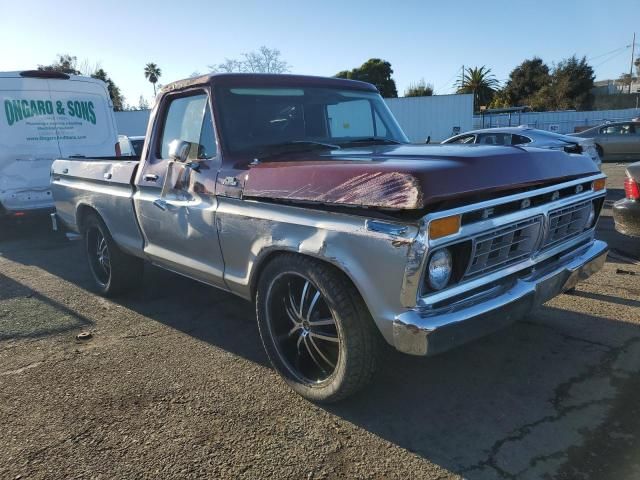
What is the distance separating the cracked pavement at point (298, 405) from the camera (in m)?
2.64

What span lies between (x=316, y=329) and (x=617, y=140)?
19582 millimetres

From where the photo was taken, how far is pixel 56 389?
139 inches

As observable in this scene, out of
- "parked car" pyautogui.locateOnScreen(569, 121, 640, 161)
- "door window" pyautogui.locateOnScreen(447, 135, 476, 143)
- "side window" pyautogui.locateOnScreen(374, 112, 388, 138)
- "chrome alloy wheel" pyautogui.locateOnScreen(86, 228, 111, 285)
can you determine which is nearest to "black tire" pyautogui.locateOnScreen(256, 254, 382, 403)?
"side window" pyautogui.locateOnScreen(374, 112, 388, 138)

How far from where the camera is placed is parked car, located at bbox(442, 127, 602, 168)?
10406mm

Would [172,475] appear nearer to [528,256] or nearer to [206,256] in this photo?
[206,256]

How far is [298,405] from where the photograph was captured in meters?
3.20

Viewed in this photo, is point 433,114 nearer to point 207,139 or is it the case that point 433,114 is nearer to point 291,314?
point 207,139

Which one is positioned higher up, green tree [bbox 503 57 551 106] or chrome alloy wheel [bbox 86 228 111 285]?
green tree [bbox 503 57 551 106]

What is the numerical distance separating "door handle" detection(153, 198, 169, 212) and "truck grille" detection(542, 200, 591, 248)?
9.06 ft

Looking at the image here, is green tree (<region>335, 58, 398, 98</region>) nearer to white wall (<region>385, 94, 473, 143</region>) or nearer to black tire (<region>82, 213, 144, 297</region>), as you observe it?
white wall (<region>385, 94, 473, 143</region>)

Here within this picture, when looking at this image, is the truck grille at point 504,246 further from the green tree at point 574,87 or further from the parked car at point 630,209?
the green tree at point 574,87

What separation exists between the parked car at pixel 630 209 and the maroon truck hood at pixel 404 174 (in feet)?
7.53

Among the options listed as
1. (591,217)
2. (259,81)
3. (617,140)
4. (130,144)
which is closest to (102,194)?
(259,81)


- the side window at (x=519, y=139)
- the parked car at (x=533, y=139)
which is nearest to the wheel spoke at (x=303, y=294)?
the parked car at (x=533, y=139)
